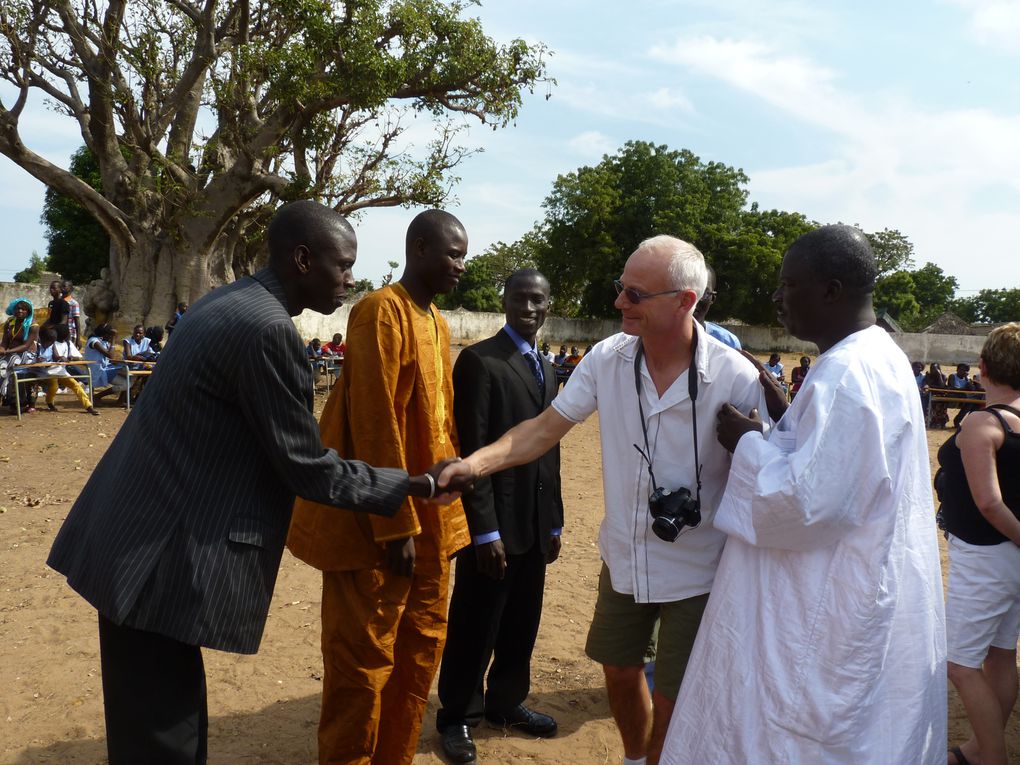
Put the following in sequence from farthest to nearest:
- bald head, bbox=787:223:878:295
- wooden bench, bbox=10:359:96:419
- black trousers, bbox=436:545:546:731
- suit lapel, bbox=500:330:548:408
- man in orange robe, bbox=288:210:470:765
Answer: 1. wooden bench, bbox=10:359:96:419
2. suit lapel, bbox=500:330:548:408
3. black trousers, bbox=436:545:546:731
4. man in orange robe, bbox=288:210:470:765
5. bald head, bbox=787:223:878:295

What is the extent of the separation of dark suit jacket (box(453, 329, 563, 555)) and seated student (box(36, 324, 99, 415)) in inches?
472

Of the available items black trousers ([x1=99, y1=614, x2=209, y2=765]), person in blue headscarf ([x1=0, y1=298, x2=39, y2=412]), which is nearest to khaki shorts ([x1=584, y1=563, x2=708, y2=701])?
black trousers ([x1=99, y1=614, x2=209, y2=765])

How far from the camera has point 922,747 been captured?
7.98 ft

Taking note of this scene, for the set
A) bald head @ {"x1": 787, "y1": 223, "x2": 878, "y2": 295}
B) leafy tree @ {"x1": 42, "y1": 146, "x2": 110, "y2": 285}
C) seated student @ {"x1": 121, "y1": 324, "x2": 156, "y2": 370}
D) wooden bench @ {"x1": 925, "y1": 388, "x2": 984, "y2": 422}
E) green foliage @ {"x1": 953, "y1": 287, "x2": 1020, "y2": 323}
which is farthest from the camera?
green foliage @ {"x1": 953, "y1": 287, "x2": 1020, "y2": 323}

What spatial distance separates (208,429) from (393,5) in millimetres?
17060

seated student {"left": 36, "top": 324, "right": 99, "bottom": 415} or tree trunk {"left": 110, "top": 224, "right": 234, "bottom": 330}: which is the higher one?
tree trunk {"left": 110, "top": 224, "right": 234, "bottom": 330}

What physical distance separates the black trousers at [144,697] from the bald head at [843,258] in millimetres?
2281

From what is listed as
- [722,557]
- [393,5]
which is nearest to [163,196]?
[393,5]

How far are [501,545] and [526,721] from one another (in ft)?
3.31

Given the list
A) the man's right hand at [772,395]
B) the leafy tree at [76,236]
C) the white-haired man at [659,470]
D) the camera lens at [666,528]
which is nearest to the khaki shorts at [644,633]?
the white-haired man at [659,470]

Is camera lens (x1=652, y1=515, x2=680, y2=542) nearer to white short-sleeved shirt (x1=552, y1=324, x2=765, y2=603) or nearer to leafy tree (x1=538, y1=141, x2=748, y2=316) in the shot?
white short-sleeved shirt (x1=552, y1=324, x2=765, y2=603)

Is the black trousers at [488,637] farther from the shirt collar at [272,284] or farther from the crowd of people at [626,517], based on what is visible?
the shirt collar at [272,284]

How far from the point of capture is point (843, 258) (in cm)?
253

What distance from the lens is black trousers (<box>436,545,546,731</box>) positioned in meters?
3.90
